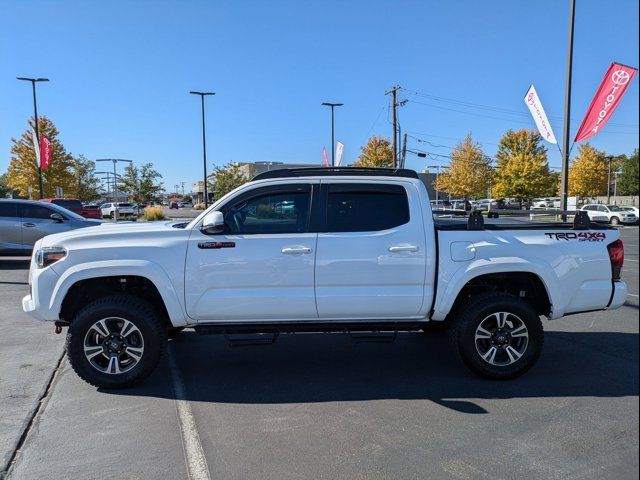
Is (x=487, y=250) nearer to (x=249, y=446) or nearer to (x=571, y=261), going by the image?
(x=571, y=261)

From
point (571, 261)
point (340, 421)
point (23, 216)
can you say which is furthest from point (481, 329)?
point (23, 216)

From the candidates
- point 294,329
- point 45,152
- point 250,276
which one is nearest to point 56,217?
point 250,276

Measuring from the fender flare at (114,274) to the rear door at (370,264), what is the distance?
1.41 meters

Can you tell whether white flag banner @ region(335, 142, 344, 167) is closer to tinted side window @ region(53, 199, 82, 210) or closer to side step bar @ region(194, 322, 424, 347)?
tinted side window @ region(53, 199, 82, 210)

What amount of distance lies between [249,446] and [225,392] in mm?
1083

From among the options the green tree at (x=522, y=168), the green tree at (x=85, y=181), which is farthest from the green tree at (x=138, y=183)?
the green tree at (x=522, y=168)

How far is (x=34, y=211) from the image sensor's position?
12516mm

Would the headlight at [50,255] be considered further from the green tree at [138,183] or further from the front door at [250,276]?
the green tree at [138,183]

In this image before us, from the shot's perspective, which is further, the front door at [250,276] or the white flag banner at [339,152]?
the white flag banner at [339,152]

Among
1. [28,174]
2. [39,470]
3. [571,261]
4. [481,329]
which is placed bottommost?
[39,470]

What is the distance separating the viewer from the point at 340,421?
13.1 ft

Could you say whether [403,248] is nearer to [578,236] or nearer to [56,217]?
[578,236]

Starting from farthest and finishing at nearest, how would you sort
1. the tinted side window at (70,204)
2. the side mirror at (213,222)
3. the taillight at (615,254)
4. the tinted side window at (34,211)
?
1. the tinted side window at (70,204)
2. the tinted side window at (34,211)
3. the taillight at (615,254)
4. the side mirror at (213,222)

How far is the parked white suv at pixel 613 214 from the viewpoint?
3362 cm
